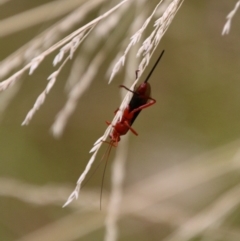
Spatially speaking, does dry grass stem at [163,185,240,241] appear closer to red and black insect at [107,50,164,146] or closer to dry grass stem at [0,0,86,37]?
red and black insect at [107,50,164,146]

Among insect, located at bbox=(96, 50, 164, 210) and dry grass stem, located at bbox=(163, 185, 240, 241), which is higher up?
insect, located at bbox=(96, 50, 164, 210)

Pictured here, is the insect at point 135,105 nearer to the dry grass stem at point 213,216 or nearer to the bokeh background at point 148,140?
the dry grass stem at point 213,216

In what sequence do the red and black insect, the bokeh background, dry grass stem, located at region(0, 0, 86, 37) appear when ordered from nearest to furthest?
the red and black insect
dry grass stem, located at region(0, 0, 86, 37)
the bokeh background

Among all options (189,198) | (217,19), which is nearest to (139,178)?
(189,198)

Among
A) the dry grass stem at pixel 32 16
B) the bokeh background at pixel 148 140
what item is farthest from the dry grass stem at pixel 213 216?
the dry grass stem at pixel 32 16

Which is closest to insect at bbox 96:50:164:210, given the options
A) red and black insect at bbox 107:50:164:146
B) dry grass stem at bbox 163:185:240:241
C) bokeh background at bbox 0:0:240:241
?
red and black insect at bbox 107:50:164:146

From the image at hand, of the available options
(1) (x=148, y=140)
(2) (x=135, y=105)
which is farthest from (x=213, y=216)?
(1) (x=148, y=140)

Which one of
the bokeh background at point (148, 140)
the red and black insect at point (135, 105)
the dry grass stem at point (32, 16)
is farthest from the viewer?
the bokeh background at point (148, 140)

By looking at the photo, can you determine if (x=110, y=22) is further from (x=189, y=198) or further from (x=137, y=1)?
(x=189, y=198)
